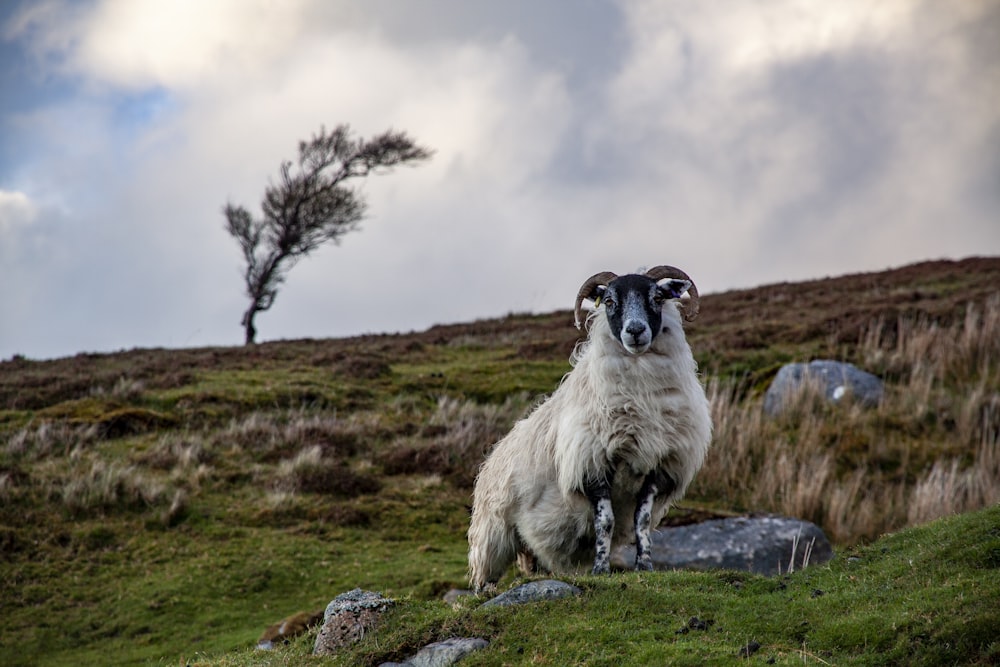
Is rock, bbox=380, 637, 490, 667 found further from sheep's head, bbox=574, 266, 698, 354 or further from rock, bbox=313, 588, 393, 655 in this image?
sheep's head, bbox=574, 266, 698, 354

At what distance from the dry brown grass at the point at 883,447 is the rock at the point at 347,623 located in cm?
932

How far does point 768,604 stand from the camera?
24.2 feet

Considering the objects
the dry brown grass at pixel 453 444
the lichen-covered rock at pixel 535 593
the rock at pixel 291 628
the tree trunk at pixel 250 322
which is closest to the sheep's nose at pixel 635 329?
the lichen-covered rock at pixel 535 593

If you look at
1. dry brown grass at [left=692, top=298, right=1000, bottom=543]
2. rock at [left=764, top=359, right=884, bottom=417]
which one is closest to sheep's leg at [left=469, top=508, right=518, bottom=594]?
dry brown grass at [left=692, top=298, right=1000, bottom=543]

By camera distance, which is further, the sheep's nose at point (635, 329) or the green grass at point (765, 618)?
the sheep's nose at point (635, 329)

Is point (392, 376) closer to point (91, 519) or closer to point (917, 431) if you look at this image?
point (91, 519)

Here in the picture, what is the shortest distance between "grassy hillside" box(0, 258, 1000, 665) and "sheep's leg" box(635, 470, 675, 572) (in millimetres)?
819

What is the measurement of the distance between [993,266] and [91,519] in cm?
3670

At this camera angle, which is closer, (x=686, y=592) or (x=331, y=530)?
(x=686, y=592)

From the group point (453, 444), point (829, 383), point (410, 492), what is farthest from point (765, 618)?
point (829, 383)

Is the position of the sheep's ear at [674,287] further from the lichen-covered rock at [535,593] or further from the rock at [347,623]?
the rock at [347,623]

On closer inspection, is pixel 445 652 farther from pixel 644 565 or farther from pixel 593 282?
pixel 593 282

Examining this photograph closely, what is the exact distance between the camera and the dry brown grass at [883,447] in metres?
15.9

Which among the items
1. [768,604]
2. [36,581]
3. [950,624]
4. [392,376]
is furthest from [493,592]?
[392,376]
